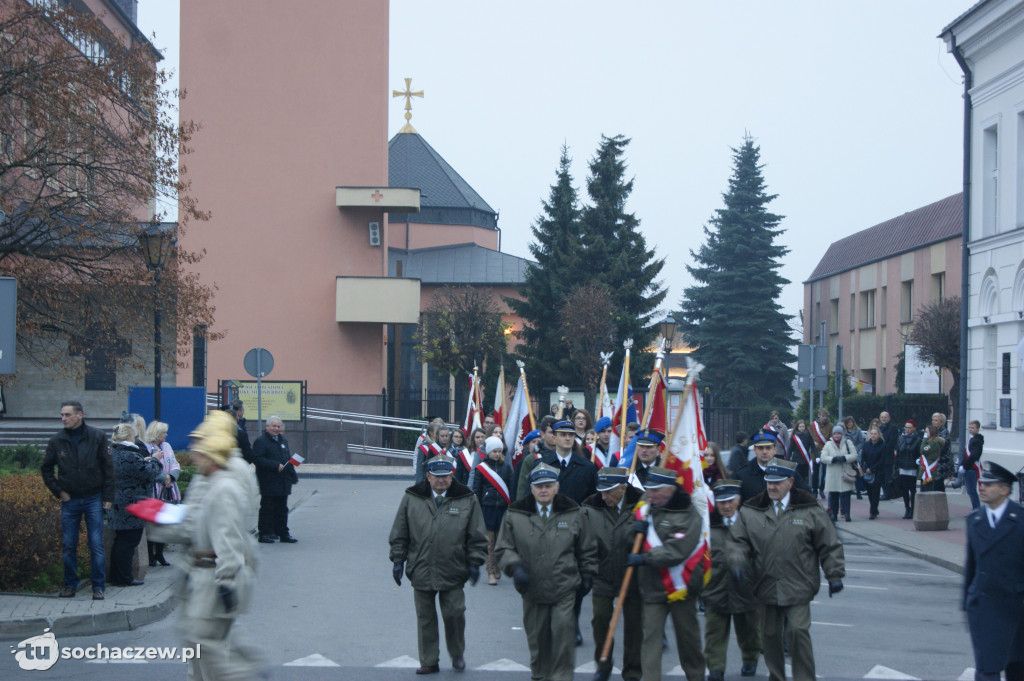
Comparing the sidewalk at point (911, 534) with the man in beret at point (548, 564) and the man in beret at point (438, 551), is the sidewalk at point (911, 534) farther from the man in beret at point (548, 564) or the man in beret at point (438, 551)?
the man in beret at point (438, 551)

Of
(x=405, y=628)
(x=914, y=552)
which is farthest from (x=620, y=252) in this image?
(x=405, y=628)

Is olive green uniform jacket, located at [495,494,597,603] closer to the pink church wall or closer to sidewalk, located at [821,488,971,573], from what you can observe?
sidewalk, located at [821,488,971,573]

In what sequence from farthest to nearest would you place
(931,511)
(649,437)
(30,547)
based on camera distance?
(931,511)
(30,547)
(649,437)

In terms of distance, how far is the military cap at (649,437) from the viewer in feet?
29.8

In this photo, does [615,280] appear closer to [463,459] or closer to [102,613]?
[463,459]

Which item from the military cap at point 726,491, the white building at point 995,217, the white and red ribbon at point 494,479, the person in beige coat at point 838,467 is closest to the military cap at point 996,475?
the military cap at point 726,491

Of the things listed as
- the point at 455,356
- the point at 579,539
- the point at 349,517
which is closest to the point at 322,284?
the point at 455,356

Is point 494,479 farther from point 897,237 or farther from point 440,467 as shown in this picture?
point 897,237

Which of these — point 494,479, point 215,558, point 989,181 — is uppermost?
point 989,181

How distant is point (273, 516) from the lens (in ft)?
51.2

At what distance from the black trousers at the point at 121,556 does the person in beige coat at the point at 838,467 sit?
12.4 m

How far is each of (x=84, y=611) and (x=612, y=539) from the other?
4805mm

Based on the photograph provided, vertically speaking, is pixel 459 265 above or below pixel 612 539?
above

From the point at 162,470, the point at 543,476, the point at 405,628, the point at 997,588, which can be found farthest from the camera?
the point at 162,470
